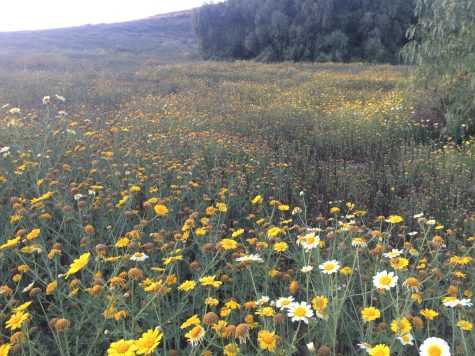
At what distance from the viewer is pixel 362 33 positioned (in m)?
26.9

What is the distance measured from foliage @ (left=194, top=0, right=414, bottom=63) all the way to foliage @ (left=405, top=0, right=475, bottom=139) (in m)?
19.3

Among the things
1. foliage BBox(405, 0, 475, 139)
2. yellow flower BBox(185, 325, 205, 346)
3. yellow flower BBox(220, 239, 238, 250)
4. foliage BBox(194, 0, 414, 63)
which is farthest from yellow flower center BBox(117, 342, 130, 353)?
foliage BBox(194, 0, 414, 63)

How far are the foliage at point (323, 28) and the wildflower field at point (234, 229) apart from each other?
1702cm

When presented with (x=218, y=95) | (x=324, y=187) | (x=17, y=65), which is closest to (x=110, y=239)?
(x=324, y=187)

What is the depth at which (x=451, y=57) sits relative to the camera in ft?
21.5

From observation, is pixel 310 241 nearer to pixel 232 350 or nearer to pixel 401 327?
pixel 401 327

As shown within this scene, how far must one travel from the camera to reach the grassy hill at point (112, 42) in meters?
23.1

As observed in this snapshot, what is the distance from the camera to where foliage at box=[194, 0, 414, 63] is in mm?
25844

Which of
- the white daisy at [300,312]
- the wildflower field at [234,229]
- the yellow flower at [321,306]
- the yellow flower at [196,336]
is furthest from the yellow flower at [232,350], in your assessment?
the yellow flower at [321,306]

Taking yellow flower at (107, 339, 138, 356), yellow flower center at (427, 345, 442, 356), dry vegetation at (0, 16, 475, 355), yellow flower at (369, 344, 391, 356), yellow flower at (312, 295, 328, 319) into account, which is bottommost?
dry vegetation at (0, 16, 475, 355)

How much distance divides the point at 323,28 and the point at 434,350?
27.7 metres

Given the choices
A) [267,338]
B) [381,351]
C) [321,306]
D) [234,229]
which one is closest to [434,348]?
[381,351]

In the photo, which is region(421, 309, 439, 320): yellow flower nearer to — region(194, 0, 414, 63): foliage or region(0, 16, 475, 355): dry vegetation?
region(0, 16, 475, 355): dry vegetation

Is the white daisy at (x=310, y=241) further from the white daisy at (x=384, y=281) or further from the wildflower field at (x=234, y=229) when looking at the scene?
the white daisy at (x=384, y=281)
